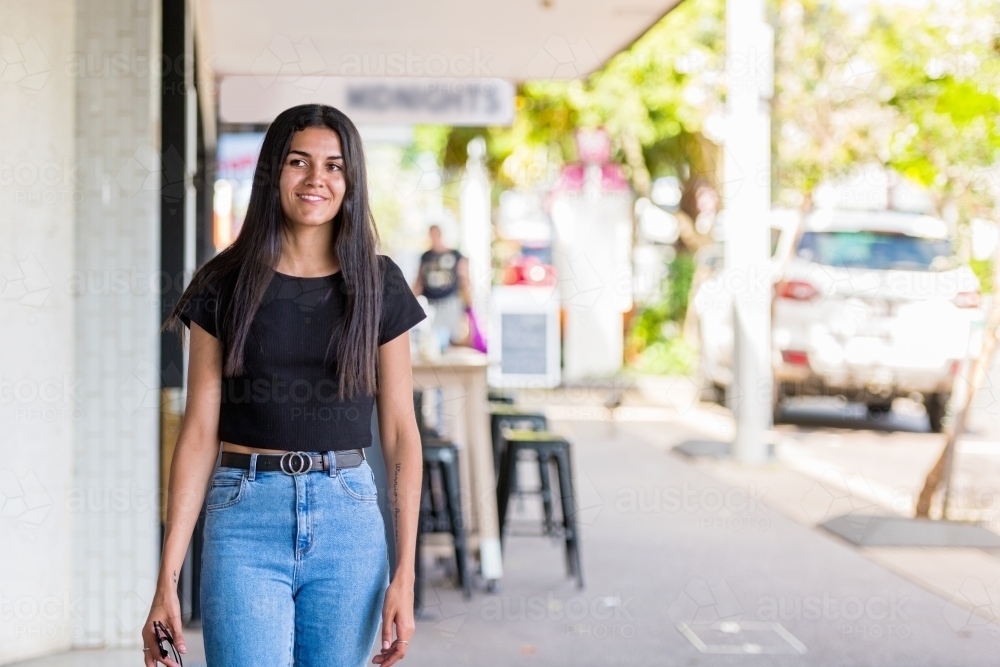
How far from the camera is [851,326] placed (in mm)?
11680

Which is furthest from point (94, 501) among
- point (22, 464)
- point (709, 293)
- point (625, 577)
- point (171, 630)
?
point (709, 293)

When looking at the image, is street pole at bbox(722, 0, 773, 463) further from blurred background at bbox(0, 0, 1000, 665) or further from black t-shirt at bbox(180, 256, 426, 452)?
black t-shirt at bbox(180, 256, 426, 452)

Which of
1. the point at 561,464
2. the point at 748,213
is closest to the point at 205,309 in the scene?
the point at 561,464

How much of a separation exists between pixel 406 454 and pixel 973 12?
780cm

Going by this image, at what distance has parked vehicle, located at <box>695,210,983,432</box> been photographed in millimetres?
11484

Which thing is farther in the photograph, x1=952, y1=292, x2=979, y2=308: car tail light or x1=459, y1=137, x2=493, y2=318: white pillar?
x1=459, y1=137, x2=493, y2=318: white pillar

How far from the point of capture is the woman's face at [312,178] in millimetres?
2361

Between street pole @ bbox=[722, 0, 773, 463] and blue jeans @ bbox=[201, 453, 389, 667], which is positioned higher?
street pole @ bbox=[722, 0, 773, 463]

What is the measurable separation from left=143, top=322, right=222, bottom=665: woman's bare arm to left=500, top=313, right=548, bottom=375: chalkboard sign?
14.3 meters

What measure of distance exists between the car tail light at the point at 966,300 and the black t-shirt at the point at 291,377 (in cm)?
983

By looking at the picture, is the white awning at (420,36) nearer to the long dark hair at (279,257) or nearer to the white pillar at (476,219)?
the long dark hair at (279,257)

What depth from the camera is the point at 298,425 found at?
2.26m

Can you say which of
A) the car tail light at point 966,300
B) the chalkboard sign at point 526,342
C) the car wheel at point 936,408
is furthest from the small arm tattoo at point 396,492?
the chalkboard sign at point 526,342

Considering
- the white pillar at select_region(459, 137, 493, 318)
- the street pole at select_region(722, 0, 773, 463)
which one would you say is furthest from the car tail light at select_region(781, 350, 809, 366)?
the white pillar at select_region(459, 137, 493, 318)
